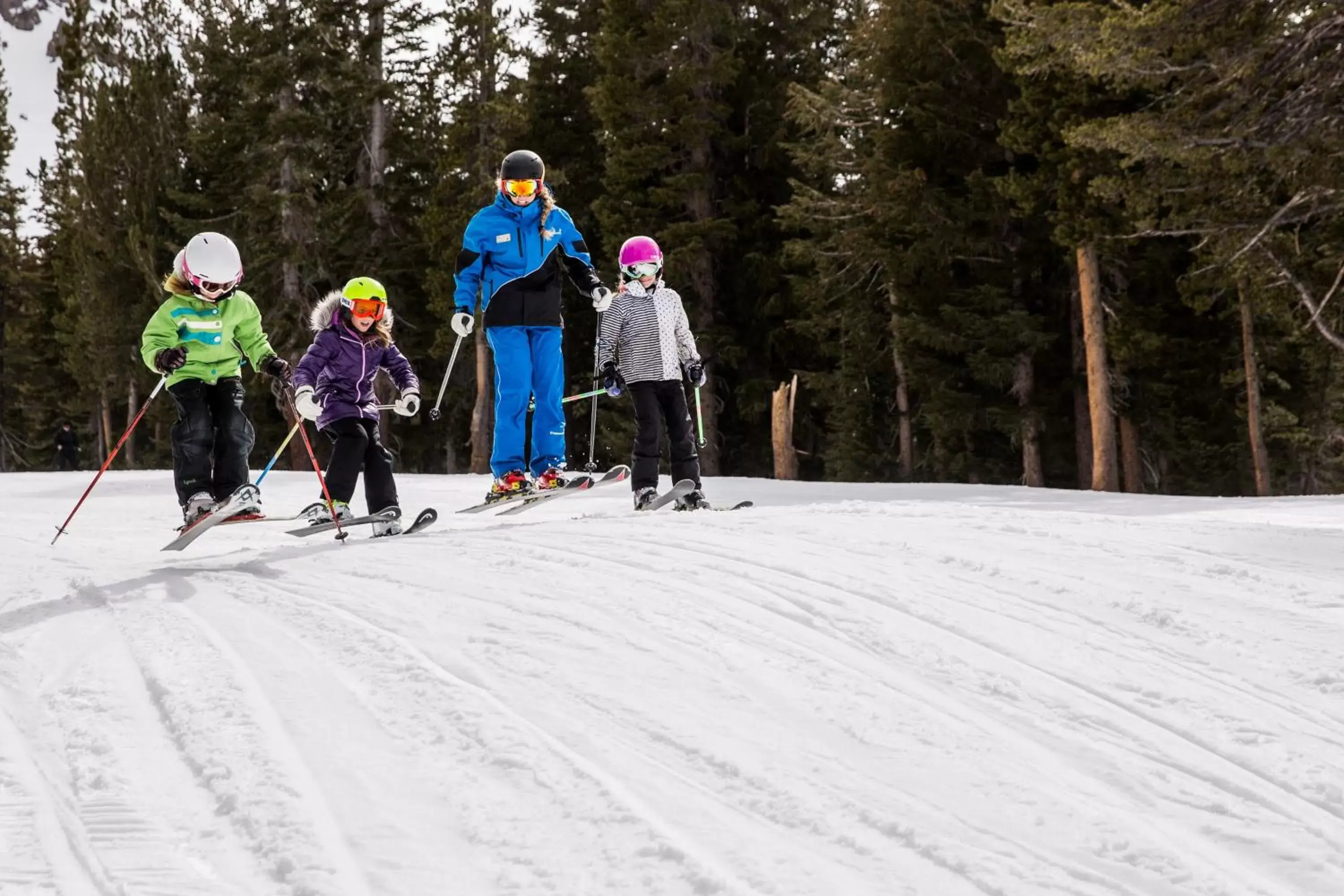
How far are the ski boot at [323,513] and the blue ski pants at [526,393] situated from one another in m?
1.26

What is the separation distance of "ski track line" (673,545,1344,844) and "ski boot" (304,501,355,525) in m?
2.99

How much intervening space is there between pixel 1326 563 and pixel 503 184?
5.57 m

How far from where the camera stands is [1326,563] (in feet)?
18.0

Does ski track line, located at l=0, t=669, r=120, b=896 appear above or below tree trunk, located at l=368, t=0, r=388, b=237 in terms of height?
below

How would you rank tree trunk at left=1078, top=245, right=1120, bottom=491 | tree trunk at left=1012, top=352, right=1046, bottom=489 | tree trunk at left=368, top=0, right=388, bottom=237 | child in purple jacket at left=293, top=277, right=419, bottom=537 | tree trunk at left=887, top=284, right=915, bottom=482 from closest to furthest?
child in purple jacket at left=293, top=277, right=419, bottom=537, tree trunk at left=1078, top=245, right=1120, bottom=491, tree trunk at left=1012, top=352, right=1046, bottom=489, tree trunk at left=887, top=284, right=915, bottom=482, tree trunk at left=368, top=0, right=388, bottom=237

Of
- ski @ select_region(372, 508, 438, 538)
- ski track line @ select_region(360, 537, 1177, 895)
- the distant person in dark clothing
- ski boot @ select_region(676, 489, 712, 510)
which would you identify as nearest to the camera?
ski track line @ select_region(360, 537, 1177, 895)

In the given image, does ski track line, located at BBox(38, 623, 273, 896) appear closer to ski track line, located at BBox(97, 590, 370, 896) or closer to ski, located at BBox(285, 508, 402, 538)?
ski track line, located at BBox(97, 590, 370, 896)

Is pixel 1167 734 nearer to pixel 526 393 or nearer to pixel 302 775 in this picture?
pixel 302 775

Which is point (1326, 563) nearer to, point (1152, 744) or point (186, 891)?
point (1152, 744)

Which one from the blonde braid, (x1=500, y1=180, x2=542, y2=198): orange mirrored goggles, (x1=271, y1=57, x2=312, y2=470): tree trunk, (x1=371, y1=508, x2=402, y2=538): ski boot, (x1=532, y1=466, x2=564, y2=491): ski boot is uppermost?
(x1=271, y1=57, x2=312, y2=470): tree trunk

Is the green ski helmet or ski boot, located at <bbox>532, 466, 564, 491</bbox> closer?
the green ski helmet

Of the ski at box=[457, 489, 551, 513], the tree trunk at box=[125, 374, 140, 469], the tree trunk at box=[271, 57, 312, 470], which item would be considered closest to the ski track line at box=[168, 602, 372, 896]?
the ski at box=[457, 489, 551, 513]

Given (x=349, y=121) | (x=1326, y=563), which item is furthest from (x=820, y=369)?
(x=1326, y=563)

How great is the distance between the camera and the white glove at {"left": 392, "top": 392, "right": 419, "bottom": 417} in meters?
7.13
